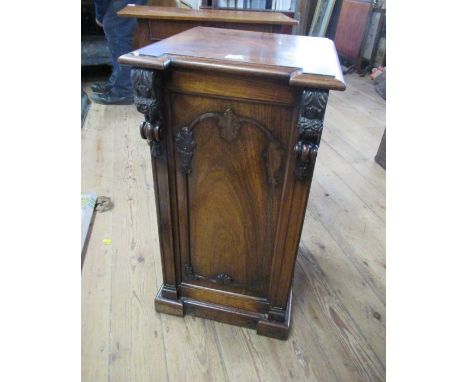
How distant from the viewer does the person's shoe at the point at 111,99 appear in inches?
118

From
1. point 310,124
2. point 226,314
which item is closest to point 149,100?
point 310,124

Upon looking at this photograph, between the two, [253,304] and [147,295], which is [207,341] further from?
[147,295]

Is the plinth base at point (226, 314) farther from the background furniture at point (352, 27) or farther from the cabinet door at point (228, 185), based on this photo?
the background furniture at point (352, 27)

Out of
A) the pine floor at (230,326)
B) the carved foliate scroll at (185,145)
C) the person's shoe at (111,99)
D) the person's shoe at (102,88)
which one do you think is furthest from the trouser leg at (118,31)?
the carved foliate scroll at (185,145)

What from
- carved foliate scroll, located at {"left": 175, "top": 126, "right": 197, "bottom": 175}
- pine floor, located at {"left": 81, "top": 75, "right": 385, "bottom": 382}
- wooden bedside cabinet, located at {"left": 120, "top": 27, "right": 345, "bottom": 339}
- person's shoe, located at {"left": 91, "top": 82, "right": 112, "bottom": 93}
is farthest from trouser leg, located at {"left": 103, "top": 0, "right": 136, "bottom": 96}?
carved foliate scroll, located at {"left": 175, "top": 126, "right": 197, "bottom": 175}

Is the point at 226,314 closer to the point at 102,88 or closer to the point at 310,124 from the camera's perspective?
Result: the point at 310,124

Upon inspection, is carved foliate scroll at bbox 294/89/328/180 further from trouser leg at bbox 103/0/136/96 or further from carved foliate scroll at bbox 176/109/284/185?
trouser leg at bbox 103/0/136/96

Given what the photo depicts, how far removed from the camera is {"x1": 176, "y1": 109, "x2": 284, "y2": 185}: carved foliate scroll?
0.84m

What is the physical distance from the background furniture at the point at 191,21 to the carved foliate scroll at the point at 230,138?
1.29 meters

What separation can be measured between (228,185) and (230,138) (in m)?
0.15

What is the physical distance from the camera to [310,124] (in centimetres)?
75

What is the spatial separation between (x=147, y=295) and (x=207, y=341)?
0.99 feet

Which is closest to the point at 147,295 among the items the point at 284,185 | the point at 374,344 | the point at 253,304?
the point at 253,304

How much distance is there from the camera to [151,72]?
2.55 ft
